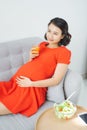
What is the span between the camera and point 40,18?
2482mm

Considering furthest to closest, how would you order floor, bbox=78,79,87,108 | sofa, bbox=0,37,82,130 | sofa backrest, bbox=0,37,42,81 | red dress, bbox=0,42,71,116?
floor, bbox=78,79,87,108 → sofa backrest, bbox=0,37,42,81 → red dress, bbox=0,42,71,116 → sofa, bbox=0,37,82,130

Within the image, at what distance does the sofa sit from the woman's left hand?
20cm

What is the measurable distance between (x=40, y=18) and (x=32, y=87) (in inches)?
36.4

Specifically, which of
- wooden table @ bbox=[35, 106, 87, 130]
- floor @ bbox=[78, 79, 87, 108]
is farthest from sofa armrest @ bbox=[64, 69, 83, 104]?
floor @ bbox=[78, 79, 87, 108]

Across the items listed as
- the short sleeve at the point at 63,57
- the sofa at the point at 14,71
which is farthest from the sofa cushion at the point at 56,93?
the short sleeve at the point at 63,57

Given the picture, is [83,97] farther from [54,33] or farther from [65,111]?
[65,111]

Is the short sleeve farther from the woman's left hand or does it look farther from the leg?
the leg

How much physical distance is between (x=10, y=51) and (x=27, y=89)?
18.4 inches

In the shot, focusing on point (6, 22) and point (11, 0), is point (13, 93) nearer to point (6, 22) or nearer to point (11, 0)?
point (6, 22)

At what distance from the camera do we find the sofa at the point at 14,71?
168cm

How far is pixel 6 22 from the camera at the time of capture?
227 cm

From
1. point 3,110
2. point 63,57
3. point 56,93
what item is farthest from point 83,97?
point 3,110

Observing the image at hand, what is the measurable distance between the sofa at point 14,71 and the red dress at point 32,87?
0.06m

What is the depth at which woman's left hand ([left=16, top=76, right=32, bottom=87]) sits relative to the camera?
6.05ft
